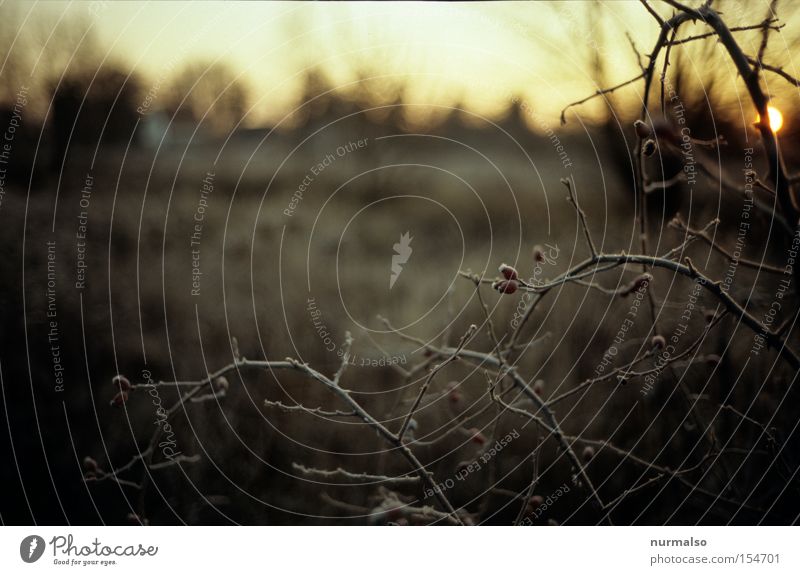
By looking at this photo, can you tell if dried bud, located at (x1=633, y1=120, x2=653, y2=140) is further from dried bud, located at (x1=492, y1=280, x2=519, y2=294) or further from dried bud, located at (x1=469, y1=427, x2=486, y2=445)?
dried bud, located at (x1=469, y1=427, x2=486, y2=445)

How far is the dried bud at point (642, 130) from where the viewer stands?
111 centimetres

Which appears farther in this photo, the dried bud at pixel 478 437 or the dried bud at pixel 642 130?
the dried bud at pixel 478 437

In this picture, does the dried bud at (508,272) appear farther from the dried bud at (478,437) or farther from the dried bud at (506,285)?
the dried bud at (478,437)

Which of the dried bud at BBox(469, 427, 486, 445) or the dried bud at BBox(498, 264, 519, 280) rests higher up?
the dried bud at BBox(498, 264, 519, 280)

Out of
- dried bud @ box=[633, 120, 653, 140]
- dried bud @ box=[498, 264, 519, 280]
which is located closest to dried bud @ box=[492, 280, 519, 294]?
dried bud @ box=[498, 264, 519, 280]

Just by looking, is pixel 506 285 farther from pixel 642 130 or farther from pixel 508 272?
pixel 642 130

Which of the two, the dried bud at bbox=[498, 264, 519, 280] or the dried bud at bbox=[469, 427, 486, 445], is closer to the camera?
the dried bud at bbox=[498, 264, 519, 280]

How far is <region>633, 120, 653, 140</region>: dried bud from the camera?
1107 millimetres

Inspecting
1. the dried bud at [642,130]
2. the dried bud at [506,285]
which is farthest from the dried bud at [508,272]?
the dried bud at [642,130]

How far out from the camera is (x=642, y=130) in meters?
1.14

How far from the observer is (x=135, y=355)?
122 cm

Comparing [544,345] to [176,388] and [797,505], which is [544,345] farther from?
[176,388]
